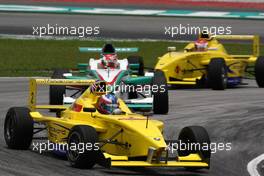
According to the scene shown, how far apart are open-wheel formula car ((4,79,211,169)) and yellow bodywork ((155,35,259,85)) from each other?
10381 millimetres

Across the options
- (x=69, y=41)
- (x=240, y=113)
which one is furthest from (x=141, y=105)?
(x=69, y=41)

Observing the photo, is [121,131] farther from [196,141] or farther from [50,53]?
[50,53]

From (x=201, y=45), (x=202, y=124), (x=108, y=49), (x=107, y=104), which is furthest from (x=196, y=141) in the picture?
(x=201, y=45)

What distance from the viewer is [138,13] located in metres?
49.1

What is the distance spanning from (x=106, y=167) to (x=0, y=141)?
347 centimetres

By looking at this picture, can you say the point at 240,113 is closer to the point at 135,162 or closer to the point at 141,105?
the point at 141,105

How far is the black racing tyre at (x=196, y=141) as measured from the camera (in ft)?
47.7

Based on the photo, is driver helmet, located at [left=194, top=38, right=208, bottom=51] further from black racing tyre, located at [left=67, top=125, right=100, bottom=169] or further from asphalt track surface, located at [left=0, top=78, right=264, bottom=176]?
black racing tyre, located at [left=67, top=125, right=100, bottom=169]

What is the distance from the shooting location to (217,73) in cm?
2603

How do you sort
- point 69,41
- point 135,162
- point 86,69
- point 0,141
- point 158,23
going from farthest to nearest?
point 158,23, point 69,41, point 86,69, point 0,141, point 135,162

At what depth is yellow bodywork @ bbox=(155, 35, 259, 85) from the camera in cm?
2641

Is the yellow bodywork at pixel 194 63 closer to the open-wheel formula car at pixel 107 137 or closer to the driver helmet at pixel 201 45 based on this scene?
the driver helmet at pixel 201 45

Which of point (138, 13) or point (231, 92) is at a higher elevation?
point (138, 13)

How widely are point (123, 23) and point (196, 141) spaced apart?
30.9 m
